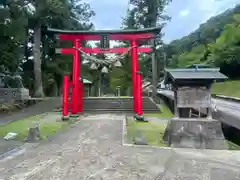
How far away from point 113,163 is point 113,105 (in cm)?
1386

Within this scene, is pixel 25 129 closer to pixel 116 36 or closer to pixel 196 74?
pixel 196 74

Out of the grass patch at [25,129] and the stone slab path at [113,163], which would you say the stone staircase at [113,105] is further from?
the stone slab path at [113,163]

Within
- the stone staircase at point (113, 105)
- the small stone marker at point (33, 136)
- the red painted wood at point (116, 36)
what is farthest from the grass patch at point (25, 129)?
the stone staircase at point (113, 105)

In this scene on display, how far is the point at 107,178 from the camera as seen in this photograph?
4430 millimetres

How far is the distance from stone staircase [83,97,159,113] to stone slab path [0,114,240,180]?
1082 cm

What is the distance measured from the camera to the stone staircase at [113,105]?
18250 mm

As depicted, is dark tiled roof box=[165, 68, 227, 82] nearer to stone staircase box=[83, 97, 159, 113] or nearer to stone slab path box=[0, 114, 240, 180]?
stone slab path box=[0, 114, 240, 180]

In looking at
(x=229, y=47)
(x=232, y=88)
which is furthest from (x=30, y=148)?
(x=229, y=47)

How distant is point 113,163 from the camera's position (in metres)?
5.34

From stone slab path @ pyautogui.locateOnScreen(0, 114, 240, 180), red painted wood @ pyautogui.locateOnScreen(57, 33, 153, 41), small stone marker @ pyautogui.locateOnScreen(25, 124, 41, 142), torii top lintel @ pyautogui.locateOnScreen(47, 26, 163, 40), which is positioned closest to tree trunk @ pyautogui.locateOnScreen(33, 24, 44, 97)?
torii top lintel @ pyautogui.locateOnScreen(47, 26, 163, 40)

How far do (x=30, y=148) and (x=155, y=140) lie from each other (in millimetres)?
3906

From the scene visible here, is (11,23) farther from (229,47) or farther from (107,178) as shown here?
(229,47)

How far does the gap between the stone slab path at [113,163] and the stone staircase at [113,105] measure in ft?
35.5

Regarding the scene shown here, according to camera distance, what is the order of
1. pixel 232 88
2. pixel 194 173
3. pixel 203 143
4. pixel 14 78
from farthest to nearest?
pixel 14 78
pixel 232 88
pixel 203 143
pixel 194 173
